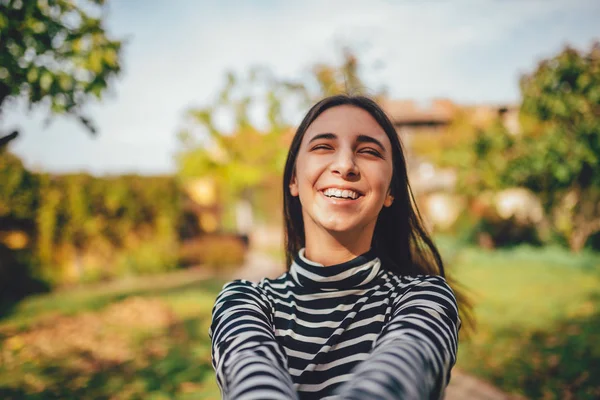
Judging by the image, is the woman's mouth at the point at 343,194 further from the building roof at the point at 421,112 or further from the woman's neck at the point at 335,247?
the building roof at the point at 421,112

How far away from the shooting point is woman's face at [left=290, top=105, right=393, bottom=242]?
154 cm

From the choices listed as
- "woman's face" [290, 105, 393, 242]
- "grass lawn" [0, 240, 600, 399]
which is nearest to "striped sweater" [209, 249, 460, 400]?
"woman's face" [290, 105, 393, 242]

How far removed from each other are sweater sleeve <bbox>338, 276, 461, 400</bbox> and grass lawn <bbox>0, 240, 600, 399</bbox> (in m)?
1.61

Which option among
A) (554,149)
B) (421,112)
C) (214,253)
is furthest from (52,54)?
(421,112)

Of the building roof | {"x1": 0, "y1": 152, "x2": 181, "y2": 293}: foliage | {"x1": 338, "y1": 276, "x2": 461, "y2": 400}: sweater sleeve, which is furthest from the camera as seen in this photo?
the building roof

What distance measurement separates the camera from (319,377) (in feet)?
4.40

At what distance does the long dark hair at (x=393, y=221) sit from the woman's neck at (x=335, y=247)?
0.32 meters

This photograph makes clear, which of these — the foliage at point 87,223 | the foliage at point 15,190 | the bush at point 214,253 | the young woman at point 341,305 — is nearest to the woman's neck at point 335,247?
the young woman at point 341,305

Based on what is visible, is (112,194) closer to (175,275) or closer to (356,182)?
(175,275)

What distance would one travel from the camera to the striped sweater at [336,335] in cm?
107

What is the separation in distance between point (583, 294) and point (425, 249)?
8.55m

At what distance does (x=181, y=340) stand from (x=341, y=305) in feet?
19.3

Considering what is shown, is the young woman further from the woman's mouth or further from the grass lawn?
the grass lawn

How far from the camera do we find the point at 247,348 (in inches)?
48.0
